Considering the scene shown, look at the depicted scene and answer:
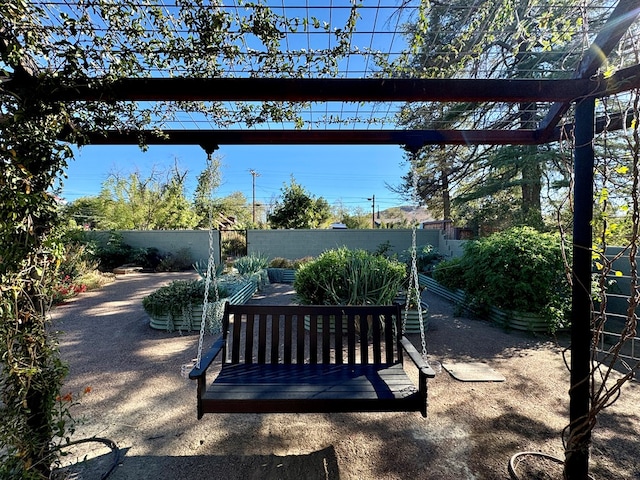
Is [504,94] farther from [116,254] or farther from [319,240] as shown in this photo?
[116,254]

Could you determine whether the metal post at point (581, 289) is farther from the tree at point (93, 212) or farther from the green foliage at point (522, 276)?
the tree at point (93, 212)

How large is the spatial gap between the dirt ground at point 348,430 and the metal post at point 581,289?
38cm

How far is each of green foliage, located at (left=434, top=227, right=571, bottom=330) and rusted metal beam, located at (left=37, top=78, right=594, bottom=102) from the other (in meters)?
3.19

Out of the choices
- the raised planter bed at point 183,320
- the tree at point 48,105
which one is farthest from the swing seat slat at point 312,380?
the raised planter bed at point 183,320

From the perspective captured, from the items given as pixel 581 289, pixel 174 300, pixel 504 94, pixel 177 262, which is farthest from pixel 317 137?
pixel 177 262

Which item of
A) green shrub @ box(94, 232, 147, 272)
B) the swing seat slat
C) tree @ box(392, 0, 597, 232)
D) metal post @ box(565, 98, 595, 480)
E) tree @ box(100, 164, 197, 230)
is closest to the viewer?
metal post @ box(565, 98, 595, 480)

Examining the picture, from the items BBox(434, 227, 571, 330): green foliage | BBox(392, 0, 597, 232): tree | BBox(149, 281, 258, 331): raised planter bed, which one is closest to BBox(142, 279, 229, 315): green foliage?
BBox(149, 281, 258, 331): raised planter bed

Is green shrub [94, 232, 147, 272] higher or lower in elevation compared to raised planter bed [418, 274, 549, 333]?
higher

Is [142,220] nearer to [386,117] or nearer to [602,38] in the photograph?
A: [386,117]

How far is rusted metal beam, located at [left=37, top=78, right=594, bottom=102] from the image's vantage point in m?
1.53

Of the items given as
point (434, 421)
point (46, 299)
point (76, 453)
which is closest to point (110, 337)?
point (76, 453)

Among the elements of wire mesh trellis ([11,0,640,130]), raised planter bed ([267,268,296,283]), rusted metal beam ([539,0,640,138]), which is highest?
wire mesh trellis ([11,0,640,130])

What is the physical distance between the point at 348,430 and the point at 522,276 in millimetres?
3383

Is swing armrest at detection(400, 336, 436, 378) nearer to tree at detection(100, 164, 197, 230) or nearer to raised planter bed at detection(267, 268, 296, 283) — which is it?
raised planter bed at detection(267, 268, 296, 283)
